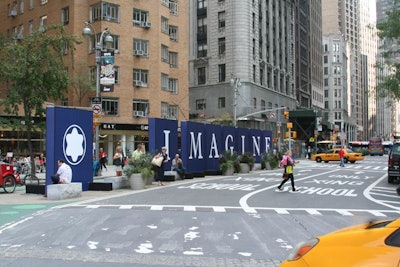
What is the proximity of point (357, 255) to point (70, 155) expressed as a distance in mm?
16280

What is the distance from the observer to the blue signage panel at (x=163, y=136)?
2391 centimetres

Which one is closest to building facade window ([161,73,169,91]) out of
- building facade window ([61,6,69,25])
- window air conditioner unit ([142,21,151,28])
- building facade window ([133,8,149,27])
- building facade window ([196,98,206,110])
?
window air conditioner unit ([142,21,151,28])

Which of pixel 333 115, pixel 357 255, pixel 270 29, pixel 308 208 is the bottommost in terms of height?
pixel 308 208

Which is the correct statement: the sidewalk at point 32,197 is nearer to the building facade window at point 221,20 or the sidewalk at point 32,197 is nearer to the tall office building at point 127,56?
the tall office building at point 127,56

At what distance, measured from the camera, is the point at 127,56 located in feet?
164

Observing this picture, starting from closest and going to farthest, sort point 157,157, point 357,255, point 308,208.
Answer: point 357,255 < point 308,208 < point 157,157

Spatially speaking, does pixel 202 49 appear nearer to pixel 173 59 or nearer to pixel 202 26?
pixel 202 26

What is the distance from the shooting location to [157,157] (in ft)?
71.8

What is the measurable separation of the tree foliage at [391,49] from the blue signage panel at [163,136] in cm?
1123

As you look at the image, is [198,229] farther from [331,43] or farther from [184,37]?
[331,43]

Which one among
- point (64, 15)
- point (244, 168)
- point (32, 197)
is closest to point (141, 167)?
point (32, 197)

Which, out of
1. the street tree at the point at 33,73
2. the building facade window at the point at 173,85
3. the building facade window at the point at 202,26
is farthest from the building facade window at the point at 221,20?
the street tree at the point at 33,73

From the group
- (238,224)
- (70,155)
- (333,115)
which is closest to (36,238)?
(238,224)

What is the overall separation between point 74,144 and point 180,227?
9592 mm
